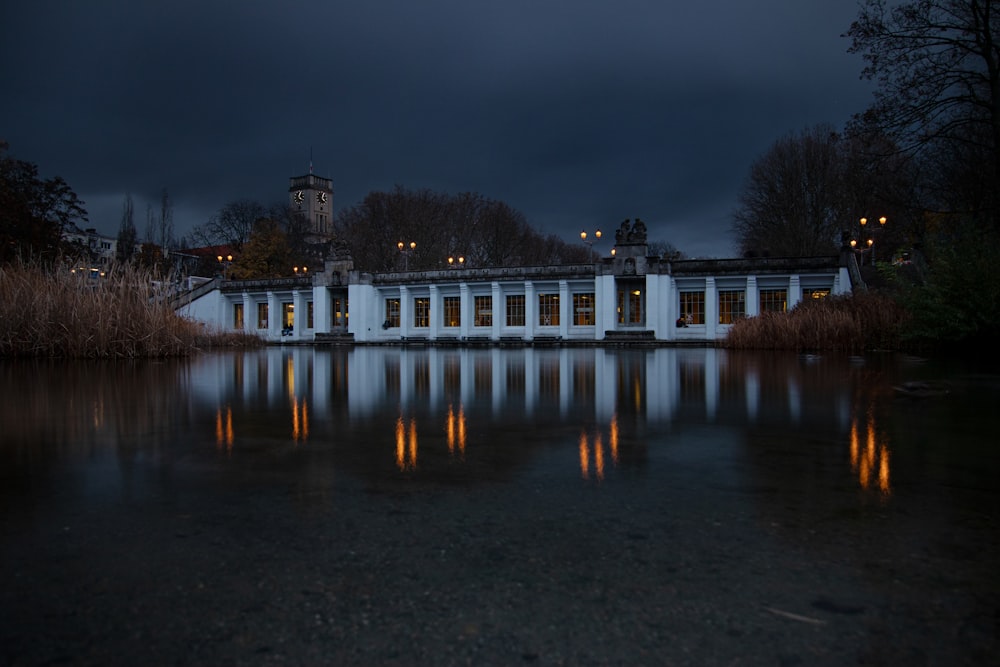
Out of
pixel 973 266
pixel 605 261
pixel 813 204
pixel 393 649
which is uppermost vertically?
pixel 813 204

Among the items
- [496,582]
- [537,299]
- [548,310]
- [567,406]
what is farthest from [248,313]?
[496,582]

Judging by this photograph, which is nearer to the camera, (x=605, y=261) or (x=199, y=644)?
(x=199, y=644)

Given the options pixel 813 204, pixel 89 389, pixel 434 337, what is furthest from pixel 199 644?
pixel 813 204

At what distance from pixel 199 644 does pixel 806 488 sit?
92.8 inches

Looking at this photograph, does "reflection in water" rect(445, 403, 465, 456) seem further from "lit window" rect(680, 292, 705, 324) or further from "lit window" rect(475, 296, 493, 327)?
"lit window" rect(475, 296, 493, 327)

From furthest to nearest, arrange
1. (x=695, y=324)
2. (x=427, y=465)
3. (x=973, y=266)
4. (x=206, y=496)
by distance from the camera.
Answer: (x=695, y=324)
(x=973, y=266)
(x=427, y=465)
(x=206, y=496)

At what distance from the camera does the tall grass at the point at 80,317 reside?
12453 mm

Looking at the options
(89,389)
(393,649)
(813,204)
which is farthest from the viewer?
(813,204)

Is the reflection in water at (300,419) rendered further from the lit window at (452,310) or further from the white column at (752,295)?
the lit window at (452,310)

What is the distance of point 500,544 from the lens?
6.72 ft

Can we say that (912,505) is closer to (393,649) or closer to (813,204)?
(393,649)

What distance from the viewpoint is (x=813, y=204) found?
46.6 meters

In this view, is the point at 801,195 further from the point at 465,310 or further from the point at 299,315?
the point at 299,315

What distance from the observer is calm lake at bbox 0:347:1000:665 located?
147 centimetres
